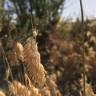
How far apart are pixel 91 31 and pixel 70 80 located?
→ 347 cm

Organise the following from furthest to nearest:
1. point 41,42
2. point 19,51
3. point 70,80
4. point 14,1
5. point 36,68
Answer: point 41,42
point 14,1
point 70,80
point 19,51
point 36,68

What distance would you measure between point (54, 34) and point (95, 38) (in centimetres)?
138

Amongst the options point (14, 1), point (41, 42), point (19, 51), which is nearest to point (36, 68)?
point (19, 51)

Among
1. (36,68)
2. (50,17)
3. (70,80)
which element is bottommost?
(70,80)

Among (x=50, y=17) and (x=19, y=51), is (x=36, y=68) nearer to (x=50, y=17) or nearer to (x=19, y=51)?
(x=19, y=51)

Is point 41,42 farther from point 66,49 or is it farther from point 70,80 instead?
point 70,80

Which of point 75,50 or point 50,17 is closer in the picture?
point 75,50

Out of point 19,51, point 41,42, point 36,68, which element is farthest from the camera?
point 41,42

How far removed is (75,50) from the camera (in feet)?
44.3

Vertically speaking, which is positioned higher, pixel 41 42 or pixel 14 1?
pixel 14 1

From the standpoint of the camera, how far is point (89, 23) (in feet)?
49.2

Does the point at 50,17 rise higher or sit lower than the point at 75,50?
higher

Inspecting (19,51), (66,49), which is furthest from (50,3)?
(19,51)

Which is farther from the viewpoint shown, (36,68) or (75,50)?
(75,50)
